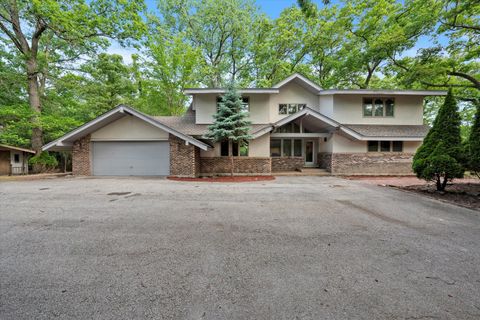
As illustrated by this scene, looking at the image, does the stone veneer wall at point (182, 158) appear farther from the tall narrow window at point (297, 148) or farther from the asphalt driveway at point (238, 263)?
the tall narrow window at point (297, 148)

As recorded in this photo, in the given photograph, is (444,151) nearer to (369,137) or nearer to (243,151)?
(369,137)

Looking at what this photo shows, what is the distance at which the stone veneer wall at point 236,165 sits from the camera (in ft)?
42.3

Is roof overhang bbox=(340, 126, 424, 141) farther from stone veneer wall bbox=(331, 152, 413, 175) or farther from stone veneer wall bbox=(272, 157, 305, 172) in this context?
stone veneer wall bbox=(272, 157, 305, 172)

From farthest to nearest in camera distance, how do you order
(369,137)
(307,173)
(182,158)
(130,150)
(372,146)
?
1. (372,146)
2. (307,173)
3. (369,137)
4. (130,150)
5. (182,158)

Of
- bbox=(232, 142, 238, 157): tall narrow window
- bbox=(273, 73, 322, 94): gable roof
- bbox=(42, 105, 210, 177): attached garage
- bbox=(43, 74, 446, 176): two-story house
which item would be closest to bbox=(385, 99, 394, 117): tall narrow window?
bbox=(43, 74, 446, 176): two-story house

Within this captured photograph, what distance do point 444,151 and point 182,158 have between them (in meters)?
12.1

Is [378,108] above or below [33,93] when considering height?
below

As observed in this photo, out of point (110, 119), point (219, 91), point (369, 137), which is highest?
point (219, 91)

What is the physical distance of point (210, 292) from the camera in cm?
212

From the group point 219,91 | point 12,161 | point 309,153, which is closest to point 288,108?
point 309,153

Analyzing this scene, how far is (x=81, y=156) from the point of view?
467 inches

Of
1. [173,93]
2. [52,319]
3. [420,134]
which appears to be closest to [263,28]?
[173,93]

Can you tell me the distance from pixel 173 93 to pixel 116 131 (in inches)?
445

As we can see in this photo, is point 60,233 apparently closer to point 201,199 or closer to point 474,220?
point 201,199
